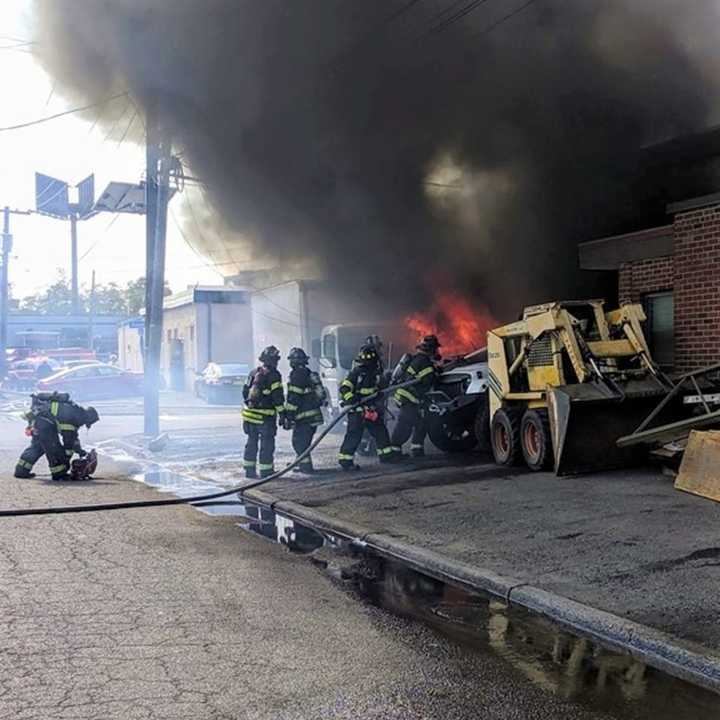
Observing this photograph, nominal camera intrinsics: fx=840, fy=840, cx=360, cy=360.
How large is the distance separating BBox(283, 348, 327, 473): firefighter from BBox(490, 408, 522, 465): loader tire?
2056 millimetres

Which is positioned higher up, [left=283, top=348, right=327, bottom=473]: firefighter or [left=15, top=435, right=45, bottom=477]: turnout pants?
[left=283, top=348, right=327, bottom=473]: firefighter

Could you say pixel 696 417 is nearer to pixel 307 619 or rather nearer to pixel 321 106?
pixel 307 619

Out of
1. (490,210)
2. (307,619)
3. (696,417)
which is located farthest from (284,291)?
(307,619)

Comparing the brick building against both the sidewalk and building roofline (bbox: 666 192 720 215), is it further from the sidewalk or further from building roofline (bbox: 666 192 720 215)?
the sidewalk

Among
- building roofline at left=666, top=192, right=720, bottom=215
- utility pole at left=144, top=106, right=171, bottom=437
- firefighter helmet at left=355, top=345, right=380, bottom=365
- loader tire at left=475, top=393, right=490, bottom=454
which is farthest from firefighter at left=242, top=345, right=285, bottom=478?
building roofline at left=666, top=192, right=720, bottom=215

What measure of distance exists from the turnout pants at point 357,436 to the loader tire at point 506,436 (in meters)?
1.33

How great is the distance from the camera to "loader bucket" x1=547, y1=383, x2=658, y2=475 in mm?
8047

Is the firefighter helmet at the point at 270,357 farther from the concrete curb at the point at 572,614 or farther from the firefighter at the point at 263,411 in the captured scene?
the concrete curb at the point at 572,614

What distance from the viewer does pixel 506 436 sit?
928 centimetres

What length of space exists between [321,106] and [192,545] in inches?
399

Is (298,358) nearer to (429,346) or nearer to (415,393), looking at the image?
(415,393)

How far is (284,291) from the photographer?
61.8ft

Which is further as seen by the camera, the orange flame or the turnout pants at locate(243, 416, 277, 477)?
the orange flame

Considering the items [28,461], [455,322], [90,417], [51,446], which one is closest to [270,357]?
[90,417]
